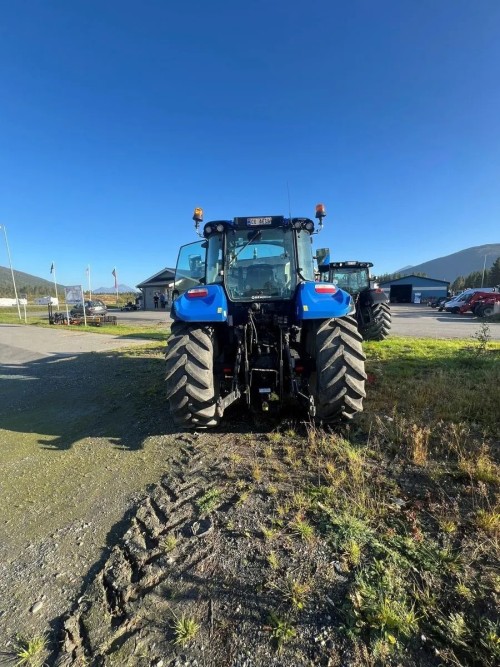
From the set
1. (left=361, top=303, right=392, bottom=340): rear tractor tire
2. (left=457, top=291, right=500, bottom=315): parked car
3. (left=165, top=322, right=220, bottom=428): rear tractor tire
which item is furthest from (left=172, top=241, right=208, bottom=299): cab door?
(left=457, top=291, right=500, bottom=315): parked car

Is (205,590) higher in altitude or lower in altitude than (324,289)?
lower

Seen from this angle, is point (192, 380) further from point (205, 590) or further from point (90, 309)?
point (90, 309)

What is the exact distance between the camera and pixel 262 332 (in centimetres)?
411

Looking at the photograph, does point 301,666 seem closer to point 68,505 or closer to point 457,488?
point 457,488

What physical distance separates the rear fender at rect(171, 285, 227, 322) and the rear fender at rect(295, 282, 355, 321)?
873 mm

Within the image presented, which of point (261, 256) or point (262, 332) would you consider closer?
point (262, 332)

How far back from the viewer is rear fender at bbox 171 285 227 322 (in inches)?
146

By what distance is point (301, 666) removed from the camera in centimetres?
147

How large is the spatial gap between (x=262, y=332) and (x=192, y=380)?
1.07 meters

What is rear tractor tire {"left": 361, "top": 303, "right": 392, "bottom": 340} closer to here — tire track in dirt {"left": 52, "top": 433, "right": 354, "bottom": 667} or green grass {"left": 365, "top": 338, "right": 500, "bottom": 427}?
green grass {"left": 365, "top": 338, "right": 500, "bottom": 427}

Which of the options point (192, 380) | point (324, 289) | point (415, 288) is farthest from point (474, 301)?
point (415, 288)

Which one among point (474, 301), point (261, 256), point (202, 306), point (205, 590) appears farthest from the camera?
point (474, 301)

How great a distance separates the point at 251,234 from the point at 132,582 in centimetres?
368

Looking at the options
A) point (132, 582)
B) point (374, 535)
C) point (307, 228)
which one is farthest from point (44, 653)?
point (307, 228)
